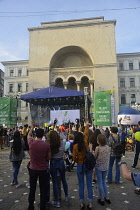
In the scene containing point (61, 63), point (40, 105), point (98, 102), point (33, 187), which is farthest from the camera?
point (61, 63)

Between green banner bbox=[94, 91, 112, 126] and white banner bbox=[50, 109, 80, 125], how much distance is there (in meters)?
4.14

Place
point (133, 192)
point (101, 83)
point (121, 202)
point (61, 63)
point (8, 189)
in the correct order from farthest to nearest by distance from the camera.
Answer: point (61, 63)
point (101, 83)
point (8, 189)
point (133, 192)
point (121, 202)

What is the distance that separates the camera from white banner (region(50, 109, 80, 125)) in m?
17.7

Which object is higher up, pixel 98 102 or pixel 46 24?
pixel 46 24

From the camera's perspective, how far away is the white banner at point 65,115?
17672mm

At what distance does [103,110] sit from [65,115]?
211 inches

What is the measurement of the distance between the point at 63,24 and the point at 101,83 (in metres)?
16.1

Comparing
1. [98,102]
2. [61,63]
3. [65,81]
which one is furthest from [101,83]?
[98,102]

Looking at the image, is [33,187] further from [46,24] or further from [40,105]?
[46,24]

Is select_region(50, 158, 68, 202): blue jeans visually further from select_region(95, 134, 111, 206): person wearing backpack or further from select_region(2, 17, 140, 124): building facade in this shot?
select_region(2, 17, 140, 124): building facade

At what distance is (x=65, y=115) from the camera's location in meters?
17.8

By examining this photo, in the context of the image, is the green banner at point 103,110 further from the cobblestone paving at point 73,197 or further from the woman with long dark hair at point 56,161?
the woman with long dark hair at point 56,161

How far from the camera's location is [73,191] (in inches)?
194

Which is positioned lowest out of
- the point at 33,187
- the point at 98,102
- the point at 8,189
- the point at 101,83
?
the point at 8,189
